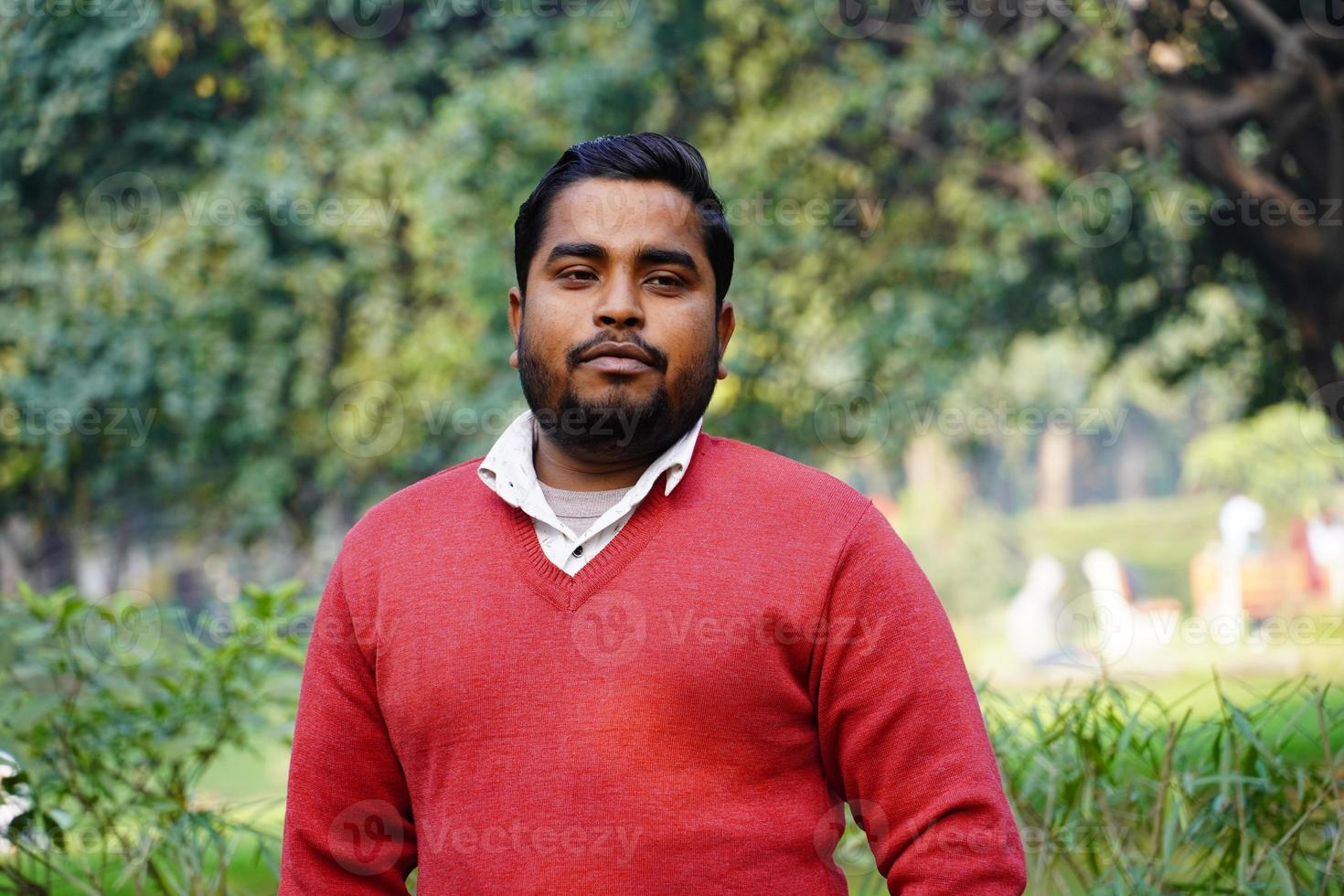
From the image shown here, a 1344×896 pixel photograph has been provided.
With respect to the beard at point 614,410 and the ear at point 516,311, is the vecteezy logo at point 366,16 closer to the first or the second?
the ear at point 516,311

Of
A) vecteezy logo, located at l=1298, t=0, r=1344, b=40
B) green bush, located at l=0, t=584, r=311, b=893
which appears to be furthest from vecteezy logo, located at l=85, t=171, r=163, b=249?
vecteezy logo, located at l=1298, t=0, r=1344, b=40

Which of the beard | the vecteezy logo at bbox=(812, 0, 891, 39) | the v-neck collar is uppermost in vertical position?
the vecteezy logo at bbox=(812, 0, 891, 39)

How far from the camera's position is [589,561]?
4.44 feet

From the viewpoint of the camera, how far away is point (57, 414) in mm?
7578

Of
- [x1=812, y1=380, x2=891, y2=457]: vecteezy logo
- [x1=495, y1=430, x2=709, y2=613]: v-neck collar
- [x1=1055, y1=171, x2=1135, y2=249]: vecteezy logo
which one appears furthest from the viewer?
[x1=812, y1=380, x2=891, y2=457]: vecteezy logo

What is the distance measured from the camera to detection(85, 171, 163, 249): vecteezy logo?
7820 mm

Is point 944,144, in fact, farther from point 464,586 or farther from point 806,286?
point 464,586

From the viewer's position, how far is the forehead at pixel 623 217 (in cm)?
139

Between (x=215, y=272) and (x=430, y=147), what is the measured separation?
1520mm

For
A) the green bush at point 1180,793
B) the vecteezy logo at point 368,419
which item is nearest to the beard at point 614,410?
the green bush at point 1180,793

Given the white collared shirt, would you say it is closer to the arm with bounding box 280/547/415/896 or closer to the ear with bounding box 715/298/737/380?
the ear with bounding box 715/298/737/380

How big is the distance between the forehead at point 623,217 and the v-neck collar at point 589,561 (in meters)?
0.25

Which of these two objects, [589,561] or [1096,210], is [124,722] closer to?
[589,561]

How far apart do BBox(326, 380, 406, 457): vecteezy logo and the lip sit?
7167 mm
